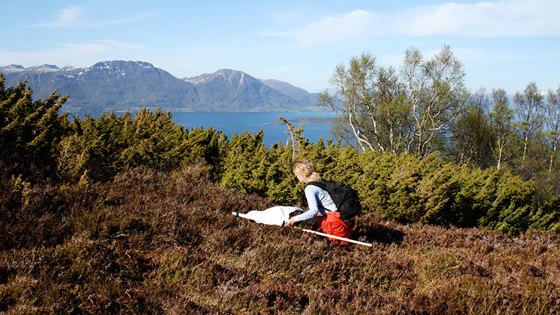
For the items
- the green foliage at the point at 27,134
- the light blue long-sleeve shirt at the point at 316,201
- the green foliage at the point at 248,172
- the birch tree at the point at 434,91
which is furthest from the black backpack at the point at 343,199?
the birch tree at the point at 434,91

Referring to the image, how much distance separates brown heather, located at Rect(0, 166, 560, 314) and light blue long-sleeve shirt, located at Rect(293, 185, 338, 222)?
358mm

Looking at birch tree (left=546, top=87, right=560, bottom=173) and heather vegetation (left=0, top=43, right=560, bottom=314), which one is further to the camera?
birch tree (left=546, top=87, right=560, bottom=173)

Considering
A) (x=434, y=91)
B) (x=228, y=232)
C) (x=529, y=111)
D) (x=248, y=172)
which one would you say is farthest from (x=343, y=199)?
(x=529, y=111)

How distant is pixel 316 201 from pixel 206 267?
77.6 inches

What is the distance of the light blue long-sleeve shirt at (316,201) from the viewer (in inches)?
196

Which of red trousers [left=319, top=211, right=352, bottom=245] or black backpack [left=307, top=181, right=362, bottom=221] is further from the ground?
black backpack [left=307, top=181, right=362, bottom=221]

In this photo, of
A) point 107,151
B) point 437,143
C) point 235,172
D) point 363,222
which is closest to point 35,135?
point 107,151

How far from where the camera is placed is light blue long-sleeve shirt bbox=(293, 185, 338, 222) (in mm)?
4984

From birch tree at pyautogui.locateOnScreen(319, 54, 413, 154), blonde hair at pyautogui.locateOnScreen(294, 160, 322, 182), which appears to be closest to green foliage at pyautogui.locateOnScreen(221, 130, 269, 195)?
blonde hair at pyautogui.locateOnScreen(294, 160, 322, 182)

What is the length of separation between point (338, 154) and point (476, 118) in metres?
43.6

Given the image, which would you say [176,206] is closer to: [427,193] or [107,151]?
[107,151]

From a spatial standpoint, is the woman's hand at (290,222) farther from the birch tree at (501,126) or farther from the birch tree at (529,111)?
the birch tree at (529,111)

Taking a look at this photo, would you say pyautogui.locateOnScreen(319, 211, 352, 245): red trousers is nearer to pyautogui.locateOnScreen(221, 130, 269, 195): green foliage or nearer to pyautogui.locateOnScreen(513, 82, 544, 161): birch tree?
pyautogui.locateOnScreen(221, 130, 269, 195): green foliage

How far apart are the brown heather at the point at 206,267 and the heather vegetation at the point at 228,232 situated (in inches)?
0.7
